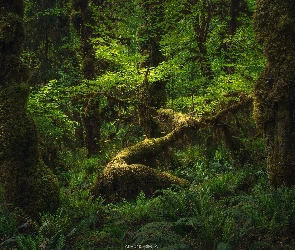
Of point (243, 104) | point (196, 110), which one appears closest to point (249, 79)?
point (243, 104)

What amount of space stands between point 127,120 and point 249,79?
5279 mm

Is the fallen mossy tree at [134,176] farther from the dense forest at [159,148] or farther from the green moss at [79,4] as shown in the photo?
the green moss at [79,4]

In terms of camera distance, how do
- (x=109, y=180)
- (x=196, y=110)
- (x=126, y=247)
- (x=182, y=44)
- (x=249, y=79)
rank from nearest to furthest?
1. (x=126, y=247)
2. (x=109, y=180)
3. (x=249, y=79)
4. (x=196, y=110)
5. (x=182, y=44)

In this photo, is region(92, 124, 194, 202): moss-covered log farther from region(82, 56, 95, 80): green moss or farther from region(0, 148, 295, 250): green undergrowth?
region(82, 56, 95, 80): green moss

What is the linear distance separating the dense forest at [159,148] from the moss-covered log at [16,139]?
0.02 m

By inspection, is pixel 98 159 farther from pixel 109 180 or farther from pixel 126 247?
pixel 126 247

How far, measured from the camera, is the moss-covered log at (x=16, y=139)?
295 inches

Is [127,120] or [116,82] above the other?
[116,82]

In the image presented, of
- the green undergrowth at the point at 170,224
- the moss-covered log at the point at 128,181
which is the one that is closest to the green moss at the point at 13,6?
the green undergrowth at the point at 170,224

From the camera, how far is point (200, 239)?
18.3ft

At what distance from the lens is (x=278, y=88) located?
7.18 meters

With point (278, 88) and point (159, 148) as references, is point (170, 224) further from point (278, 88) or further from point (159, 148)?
point (159, 148)

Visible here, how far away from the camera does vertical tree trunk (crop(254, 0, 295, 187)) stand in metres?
7.08

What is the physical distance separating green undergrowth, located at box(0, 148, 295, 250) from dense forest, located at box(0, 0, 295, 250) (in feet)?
0.08
